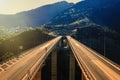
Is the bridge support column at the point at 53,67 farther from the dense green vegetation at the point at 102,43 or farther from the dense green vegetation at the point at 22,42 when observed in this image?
the dense green vegetation at the point at 102,43

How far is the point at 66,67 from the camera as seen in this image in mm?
125062

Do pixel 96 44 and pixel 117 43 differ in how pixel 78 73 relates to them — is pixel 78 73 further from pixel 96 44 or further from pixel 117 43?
pixel 117 43

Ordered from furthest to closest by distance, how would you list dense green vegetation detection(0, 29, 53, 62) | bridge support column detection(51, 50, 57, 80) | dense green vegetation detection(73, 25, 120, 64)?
dense green vegetation detection(73, 25, 120, 64), dense green vegetation detection(0, 29, 53, 62), bridge support column detection(51, 50, 57, 80)

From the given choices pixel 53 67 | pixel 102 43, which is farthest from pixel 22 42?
pixel 53 67

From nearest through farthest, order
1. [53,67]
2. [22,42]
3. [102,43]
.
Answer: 1. [53,67]
2. [22,42]
3. [102,43]

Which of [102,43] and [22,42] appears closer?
[22,42]

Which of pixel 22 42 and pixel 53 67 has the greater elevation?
pixel 22 42

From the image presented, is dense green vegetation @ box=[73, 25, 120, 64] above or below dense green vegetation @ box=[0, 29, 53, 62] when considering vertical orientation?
below

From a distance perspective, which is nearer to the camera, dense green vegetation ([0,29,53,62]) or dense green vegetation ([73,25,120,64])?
dense green vegetation ([0,29,53,62])

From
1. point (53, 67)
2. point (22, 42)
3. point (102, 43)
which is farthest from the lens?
point (102, 43)

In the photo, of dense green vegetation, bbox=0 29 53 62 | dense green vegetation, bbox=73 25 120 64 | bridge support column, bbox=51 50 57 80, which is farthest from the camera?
dense green vegetation, bbox=73 25 120 64

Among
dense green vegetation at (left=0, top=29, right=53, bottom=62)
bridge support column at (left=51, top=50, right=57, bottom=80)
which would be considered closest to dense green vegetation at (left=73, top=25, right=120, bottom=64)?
dense green vegetation at (left=0, top=29, right=53, bottom=62)

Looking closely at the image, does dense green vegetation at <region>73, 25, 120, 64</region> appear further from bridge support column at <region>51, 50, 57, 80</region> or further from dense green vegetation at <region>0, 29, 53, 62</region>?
bridge support column at <region>51, 50, 57, 80</region>

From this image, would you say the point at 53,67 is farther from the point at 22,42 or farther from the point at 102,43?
the point at 102,43
